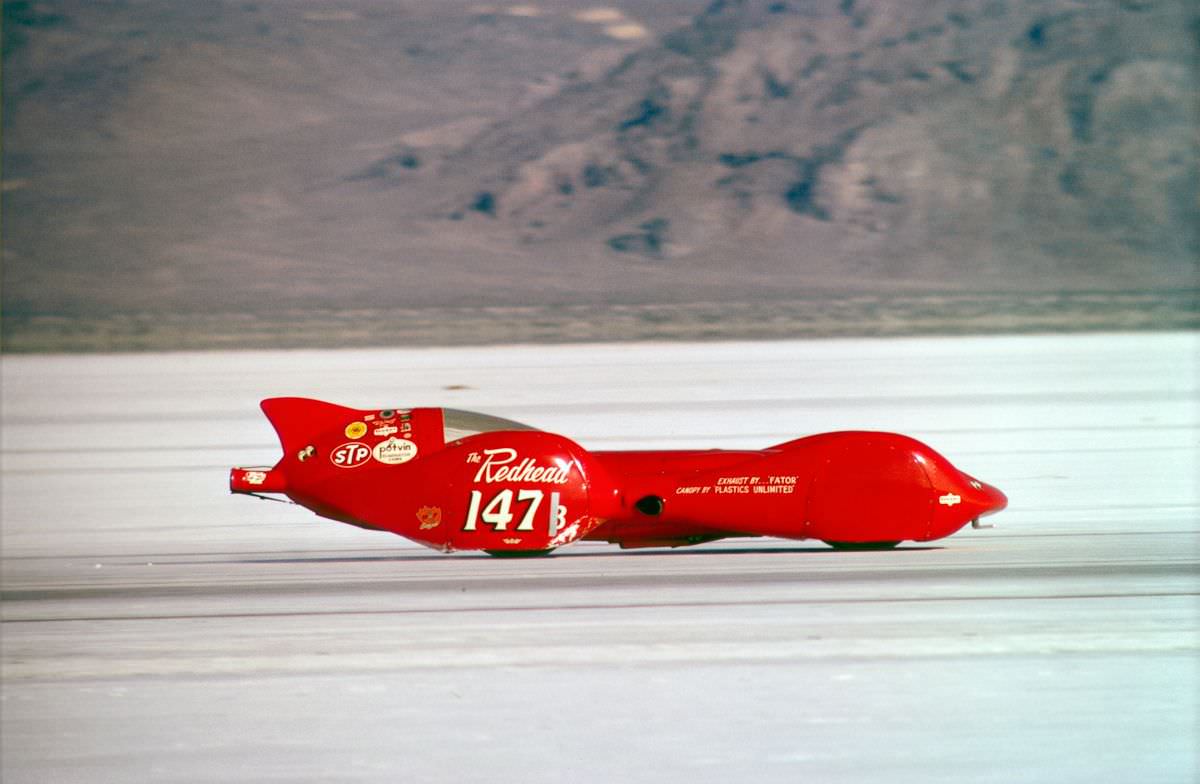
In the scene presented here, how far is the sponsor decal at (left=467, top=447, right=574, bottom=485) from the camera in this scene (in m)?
8.91

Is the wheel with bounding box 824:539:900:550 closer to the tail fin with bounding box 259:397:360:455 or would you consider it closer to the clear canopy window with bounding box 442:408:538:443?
the clear canopy window with bounding box 442:408:538:443

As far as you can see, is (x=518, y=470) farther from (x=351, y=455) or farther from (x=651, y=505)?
(x=351, y=455)

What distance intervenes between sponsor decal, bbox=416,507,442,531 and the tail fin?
0.78m

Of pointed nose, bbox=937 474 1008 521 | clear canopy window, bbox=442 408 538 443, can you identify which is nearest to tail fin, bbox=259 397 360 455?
clear canopy window, bbox=442 408 538 443

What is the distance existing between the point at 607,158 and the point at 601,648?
90.1m

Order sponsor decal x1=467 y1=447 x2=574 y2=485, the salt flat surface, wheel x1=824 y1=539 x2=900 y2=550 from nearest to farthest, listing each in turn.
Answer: the salt flat surface, sponsor decal x1=467 y1=447 x2=574 y2=485, wheel x1=824 y1=539 x2=900 y2=550

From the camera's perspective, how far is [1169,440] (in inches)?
644

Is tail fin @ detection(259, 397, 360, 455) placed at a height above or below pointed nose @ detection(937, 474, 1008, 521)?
above

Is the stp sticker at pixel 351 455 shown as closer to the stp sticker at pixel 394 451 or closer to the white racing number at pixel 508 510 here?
the stp sticker at pixel 394 451

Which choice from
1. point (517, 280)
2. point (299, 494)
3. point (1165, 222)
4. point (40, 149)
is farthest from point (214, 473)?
point (40, 149)

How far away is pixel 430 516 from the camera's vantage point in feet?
29.6

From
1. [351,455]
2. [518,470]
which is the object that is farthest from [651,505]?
[351,455]

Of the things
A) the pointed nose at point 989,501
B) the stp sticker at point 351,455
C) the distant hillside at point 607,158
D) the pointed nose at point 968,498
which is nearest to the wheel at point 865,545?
the pointed nose at point 968,498

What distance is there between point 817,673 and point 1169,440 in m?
10.5
